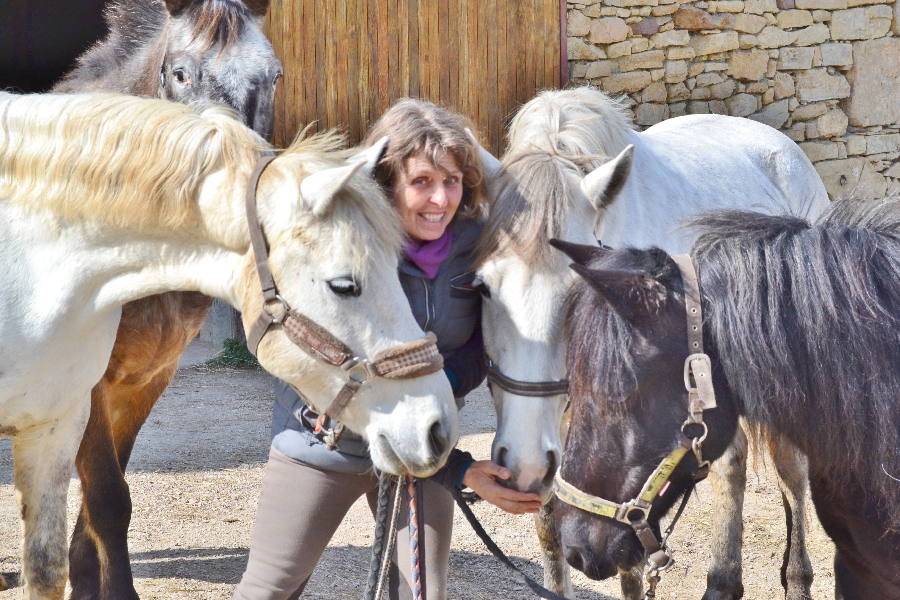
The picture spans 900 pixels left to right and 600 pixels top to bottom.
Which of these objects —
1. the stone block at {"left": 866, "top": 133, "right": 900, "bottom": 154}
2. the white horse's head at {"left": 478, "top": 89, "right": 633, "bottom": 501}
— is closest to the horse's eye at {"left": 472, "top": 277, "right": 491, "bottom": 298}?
the white horse's head at {"left": 478, "top": 89, "right": 633, "bottom": 501}

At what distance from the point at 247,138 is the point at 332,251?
15.3 inches

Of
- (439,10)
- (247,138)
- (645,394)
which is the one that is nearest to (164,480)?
(247,138)

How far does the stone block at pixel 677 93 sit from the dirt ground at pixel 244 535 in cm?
351

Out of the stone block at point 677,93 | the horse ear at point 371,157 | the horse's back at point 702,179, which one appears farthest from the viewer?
the stone block at point 677,93

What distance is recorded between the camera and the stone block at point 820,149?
Answer: 739 centimetres

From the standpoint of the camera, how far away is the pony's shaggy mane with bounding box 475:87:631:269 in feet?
7.15

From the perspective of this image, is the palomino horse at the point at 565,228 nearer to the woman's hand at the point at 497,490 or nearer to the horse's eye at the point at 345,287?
the woman's hand at the point at 497,490

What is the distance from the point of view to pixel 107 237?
2.07 meters

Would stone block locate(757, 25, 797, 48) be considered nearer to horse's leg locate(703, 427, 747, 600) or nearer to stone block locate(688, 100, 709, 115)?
stone block locate(688, 100, 709, 115)

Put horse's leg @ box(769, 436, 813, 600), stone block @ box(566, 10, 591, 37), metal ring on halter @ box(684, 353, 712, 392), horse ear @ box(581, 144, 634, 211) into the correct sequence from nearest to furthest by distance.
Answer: metal ring on halter @ box(684, 353, 712, 392) → horse ear @ box(581, 144, 634, 211) → horse's leg @ box(769, 436, 813, 600) → stone block @ box(566, 10, 591, 37)

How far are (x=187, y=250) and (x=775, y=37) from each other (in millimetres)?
6582

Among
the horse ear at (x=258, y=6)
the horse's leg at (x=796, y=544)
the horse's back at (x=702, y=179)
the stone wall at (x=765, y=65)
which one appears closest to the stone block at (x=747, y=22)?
the stone wall at (x=765, y=65)

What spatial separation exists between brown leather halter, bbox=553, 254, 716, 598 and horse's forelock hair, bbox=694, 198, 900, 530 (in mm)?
44

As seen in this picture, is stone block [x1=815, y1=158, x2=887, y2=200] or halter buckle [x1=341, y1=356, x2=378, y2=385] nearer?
halter buckle [x1=341, y1=356, x2=378, y2=385]
